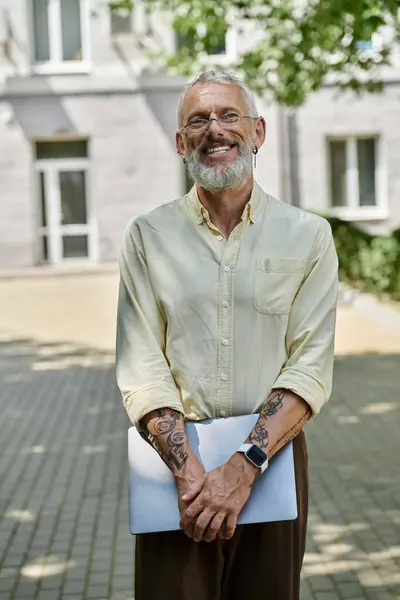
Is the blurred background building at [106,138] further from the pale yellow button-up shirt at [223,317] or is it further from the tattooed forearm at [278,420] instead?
the tattooed forearm at [278,420]

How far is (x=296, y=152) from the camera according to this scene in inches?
939

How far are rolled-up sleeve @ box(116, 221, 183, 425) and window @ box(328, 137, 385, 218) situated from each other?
71.4 ft

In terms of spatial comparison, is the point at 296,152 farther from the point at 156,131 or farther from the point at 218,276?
the point at 218,276

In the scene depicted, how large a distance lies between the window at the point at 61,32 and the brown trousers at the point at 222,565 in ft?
73.4

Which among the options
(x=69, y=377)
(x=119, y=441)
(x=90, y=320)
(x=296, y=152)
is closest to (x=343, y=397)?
(x=119, y=441)

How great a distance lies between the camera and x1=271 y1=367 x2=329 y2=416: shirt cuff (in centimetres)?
255

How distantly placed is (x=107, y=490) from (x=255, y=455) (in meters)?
4.09

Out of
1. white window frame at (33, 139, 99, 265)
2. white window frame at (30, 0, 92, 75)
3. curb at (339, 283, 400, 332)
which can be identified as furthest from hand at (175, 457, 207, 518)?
white window frame at (30, 0, 92, 75)

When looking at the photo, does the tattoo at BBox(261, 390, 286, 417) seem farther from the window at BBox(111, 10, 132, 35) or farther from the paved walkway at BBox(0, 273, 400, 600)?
the window at BBox(111, 10, 132, 35)

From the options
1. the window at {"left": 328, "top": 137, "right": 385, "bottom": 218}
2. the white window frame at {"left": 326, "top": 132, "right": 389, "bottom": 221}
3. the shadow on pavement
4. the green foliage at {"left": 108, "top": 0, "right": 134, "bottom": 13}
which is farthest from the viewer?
the window at {"left": 328, "top": 137, "right": 385, "bottom": 218}

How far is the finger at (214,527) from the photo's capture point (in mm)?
2422

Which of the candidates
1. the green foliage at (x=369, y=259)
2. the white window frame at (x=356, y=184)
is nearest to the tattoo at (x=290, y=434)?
the green foliage at (x=369, y=259)

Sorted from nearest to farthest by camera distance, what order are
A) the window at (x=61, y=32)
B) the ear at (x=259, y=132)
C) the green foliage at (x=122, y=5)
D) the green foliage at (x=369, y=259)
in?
the ear at (x=259, y=132) < the green foliage at (x=122, y=5) < the green foliage at (x=369, y=259) < the window at (x=61, y=32)

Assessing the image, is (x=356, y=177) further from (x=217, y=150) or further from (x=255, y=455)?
(x=255, y=455)
